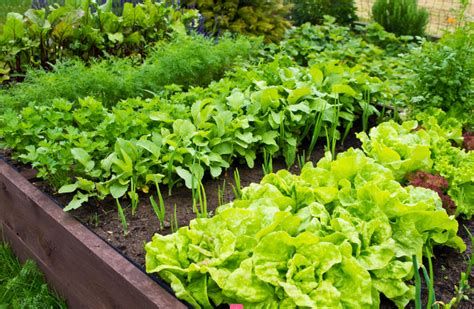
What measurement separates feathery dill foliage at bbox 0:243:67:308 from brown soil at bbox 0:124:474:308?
0.45 m

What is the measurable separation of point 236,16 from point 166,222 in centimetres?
365

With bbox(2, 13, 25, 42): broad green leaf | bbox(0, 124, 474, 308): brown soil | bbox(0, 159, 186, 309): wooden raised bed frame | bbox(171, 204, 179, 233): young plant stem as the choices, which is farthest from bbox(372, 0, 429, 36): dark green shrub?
bbox(0, 159, 186, 309): wooden raised bed frame

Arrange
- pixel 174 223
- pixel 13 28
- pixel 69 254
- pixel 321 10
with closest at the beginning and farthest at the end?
pixel 69 254 → pixel 174 223 → pixel 13 28 → pixel 321 10

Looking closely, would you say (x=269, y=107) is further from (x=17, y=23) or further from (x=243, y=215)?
(x=17, y=23)

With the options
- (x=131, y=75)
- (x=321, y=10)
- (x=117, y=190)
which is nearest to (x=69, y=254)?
(x=117, y=190)

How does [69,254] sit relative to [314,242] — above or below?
below

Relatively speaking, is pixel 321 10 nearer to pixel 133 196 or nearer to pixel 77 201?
pixel 133 196

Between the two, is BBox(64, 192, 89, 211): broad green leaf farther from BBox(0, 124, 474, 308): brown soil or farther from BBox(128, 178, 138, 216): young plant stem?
BBox(128, 178, 138, 216): young plant stem

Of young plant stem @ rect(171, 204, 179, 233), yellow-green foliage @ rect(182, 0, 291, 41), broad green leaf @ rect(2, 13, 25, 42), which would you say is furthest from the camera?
yellow-green foliage @ rect(182, 0, 291, 41)

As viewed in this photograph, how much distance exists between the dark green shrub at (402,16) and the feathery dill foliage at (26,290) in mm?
5806

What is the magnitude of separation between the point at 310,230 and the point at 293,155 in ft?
3.58

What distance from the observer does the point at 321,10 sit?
7402 mm

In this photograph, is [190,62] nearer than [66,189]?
No

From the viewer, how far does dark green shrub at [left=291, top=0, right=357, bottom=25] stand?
7.36 meters
